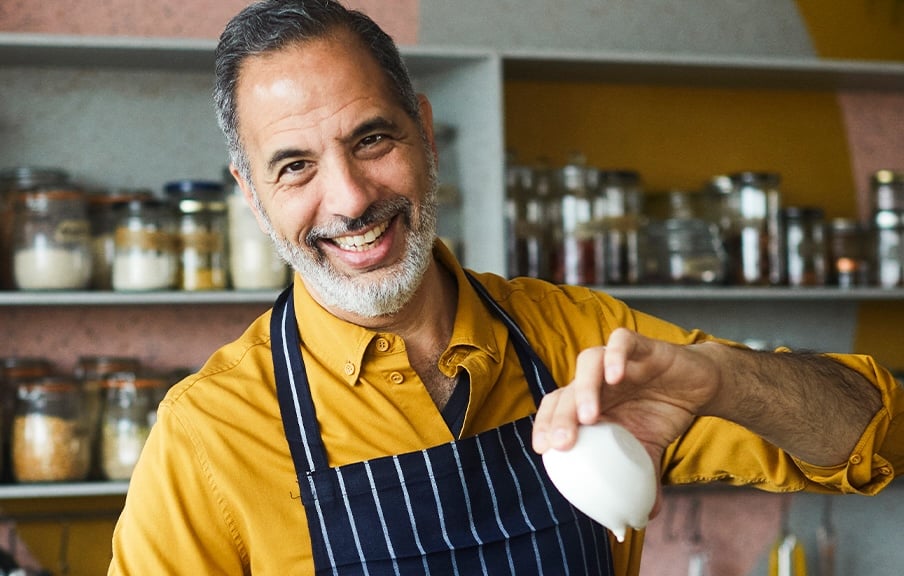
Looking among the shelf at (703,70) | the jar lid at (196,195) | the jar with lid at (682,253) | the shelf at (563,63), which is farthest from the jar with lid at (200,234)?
the jar with lid at (682,253)

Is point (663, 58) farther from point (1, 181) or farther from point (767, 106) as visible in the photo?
point (1, 181)

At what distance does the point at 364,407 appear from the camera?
141cm

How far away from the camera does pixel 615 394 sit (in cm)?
109

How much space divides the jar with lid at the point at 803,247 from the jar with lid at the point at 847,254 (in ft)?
0.19

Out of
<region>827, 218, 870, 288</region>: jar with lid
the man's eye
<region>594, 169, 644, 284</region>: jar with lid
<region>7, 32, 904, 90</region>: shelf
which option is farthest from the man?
<region>827, 218, 870, 288</region>: jar with lid

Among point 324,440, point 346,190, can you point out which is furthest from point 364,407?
point 346,190

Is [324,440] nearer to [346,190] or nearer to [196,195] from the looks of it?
[346,190]

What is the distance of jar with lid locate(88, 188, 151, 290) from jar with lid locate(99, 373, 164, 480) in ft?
0.76

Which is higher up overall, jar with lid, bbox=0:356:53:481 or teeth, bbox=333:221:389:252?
teeth, bbox=333:221:389:252

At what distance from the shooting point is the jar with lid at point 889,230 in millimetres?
2938

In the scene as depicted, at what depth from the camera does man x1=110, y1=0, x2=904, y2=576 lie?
4.40ft

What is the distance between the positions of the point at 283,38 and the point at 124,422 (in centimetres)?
134

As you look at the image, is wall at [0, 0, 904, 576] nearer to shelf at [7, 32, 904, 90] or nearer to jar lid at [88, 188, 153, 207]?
shelf at [7, 32, 904, 90]

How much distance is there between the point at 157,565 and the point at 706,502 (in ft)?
6.66
